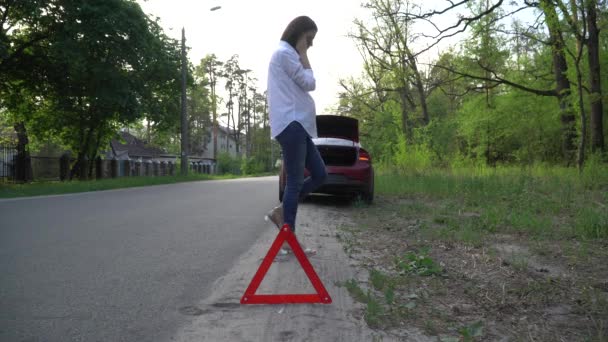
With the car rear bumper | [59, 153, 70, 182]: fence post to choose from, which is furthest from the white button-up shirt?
[59, 153, 70, 182]: fence post

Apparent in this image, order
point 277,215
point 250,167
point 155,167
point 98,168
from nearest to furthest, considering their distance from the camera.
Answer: point 277,215 < point 98,168 < point 155,167 < point 250,167

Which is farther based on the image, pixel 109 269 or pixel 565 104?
pixel 565 104

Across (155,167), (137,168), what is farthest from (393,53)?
(155,167)

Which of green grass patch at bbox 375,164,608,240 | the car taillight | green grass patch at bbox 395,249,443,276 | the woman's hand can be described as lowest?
green grass patch at bbox 395,249,443,276

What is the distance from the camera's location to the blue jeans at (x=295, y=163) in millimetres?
3828

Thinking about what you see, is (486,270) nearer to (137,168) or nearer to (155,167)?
(137,168)

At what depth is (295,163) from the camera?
3939 mm

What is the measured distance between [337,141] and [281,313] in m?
6.55

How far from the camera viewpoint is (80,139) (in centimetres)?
2502

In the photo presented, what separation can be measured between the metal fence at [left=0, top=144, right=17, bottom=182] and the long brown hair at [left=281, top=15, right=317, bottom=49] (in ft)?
71.8

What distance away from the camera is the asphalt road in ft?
8.69

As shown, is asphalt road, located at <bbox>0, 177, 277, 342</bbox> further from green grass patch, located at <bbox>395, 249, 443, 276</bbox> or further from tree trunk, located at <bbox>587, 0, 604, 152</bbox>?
tree trunk, located at <bbox>587, 0, 604, 152</bbox>

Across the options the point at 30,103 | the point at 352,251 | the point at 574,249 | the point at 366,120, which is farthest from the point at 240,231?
the point at 366,120

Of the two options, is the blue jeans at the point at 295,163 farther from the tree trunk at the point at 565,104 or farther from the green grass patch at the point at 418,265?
the tree trunk at the point at 565,104
